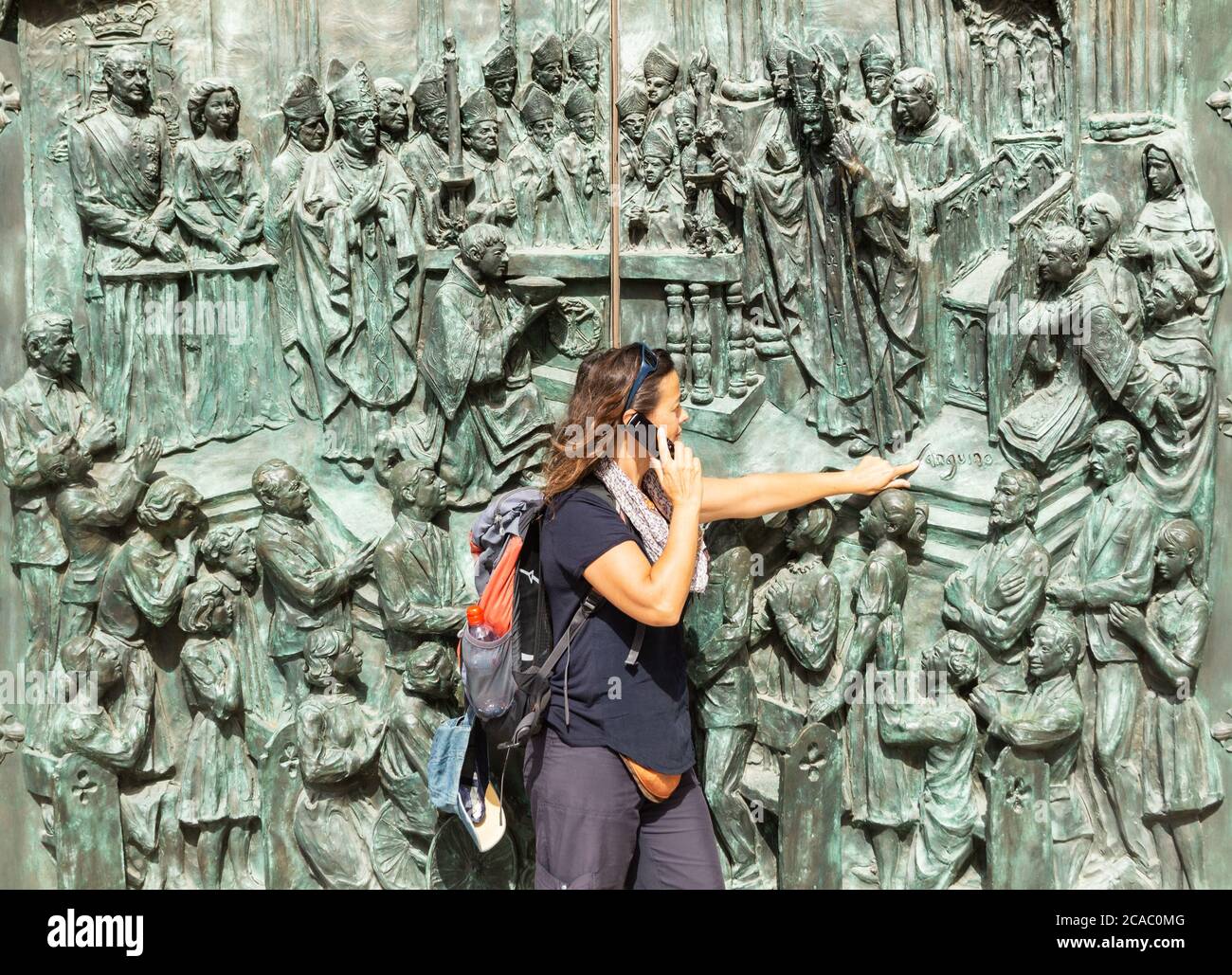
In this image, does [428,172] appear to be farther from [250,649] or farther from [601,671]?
[601,671]

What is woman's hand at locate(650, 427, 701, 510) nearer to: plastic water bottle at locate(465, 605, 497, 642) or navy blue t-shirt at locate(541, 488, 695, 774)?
navy blue t-shirt at locate(541, 488, 695, 774)

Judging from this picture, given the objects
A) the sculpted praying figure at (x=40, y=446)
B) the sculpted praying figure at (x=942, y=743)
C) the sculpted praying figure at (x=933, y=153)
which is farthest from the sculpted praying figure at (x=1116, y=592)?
the sculpted praying figure at (x=40, y=446)

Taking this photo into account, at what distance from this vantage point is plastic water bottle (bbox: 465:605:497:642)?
271 inches

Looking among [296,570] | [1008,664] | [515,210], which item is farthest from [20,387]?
[1008,664]

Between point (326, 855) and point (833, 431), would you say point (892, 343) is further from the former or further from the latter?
point (326, 855)

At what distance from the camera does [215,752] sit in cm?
832

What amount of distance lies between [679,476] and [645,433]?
14.8 inches

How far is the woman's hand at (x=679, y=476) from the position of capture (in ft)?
21.5

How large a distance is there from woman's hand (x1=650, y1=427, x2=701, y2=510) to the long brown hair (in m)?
0.19

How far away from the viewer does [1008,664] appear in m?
8.04

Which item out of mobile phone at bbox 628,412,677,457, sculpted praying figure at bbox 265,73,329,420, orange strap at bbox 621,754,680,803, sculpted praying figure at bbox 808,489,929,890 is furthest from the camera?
sculpted praying figure at bbox 265,73,329,420

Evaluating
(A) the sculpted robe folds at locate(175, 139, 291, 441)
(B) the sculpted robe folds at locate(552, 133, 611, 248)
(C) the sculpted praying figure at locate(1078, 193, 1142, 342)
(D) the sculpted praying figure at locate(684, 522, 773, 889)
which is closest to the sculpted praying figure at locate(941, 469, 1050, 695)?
(C) the sculpted praying figure at locate(1078, 193, 1142, 342)

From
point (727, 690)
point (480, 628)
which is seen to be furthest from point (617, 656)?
point (727, 690)
